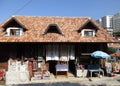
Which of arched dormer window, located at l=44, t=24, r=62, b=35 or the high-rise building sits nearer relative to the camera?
arched dormer window, located at l=44, t=24, r=62, b=35

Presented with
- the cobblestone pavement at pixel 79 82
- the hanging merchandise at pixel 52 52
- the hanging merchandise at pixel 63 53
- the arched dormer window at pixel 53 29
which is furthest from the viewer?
the arched dormer window at pixel 53 29

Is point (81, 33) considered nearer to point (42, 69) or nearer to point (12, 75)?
point (42, 69)

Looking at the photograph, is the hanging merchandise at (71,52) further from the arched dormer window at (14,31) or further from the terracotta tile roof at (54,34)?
the arched dormer window at (14,31)

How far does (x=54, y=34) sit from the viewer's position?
22.1 meters

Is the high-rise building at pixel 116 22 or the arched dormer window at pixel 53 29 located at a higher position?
the high-rise building at pixel 116 22

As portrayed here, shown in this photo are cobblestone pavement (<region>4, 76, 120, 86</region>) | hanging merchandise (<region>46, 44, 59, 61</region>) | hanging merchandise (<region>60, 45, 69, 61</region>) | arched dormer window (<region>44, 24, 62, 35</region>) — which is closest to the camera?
cobblestone pavement (<region>4, 76, 120, 86</region>)

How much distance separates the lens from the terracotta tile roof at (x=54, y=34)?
69.6 feet

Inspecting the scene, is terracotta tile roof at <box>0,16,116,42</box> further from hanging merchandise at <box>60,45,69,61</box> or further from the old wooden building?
hanging merchandise at <box>60,45,69,61</box>

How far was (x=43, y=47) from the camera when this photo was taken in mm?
21344

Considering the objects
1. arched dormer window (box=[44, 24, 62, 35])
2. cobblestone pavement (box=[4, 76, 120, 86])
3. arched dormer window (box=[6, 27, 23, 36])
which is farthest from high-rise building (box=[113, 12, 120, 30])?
cobblestone pavement (box=[4, 76, 120, 86])

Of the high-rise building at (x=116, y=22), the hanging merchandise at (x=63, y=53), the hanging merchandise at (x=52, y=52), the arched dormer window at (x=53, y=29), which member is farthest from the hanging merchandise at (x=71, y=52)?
the high-rise building at (x=116, y=22)

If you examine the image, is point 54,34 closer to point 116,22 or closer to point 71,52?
point 71,52

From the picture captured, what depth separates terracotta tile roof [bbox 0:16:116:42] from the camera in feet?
69.6

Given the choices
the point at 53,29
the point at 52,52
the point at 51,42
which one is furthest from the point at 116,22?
the point at 51,42
